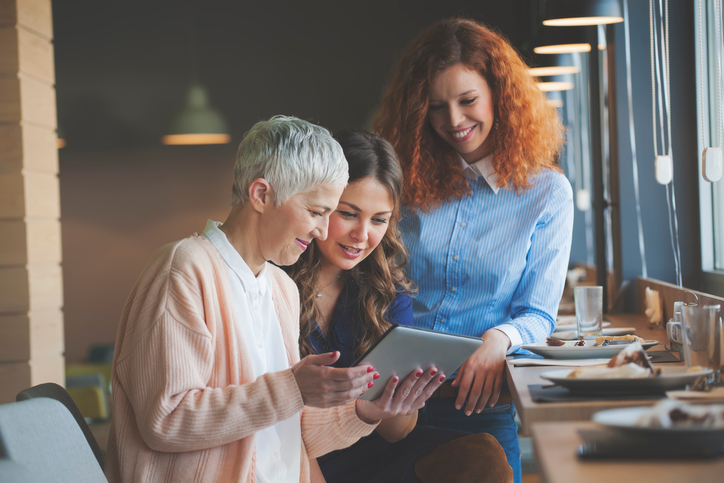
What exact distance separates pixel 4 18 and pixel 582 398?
2.93m

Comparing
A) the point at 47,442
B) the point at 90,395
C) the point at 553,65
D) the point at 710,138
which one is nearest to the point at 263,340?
the point at 47,442

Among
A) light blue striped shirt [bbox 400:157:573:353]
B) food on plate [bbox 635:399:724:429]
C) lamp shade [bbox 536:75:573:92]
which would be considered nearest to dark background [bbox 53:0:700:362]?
lamp shade [bbox 536:75:573:92]

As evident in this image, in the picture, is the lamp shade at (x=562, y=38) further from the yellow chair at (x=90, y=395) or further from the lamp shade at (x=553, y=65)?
the yellow chair at (x=90, y=395)

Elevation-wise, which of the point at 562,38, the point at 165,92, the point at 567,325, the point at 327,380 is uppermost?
the point at 165,92

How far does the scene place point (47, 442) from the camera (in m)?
1.27

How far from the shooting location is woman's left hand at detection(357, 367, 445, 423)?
1645 millimetres

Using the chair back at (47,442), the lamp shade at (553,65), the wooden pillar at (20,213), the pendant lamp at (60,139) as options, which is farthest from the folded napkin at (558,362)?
the pendant lamp at (60,139)

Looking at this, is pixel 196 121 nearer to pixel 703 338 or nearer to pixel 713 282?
pixel 713 282

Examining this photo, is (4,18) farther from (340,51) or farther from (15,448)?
(340,51)

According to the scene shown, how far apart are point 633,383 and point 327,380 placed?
546 mm

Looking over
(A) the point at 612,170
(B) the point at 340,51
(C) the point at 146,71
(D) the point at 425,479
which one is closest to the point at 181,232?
(C) the point at 146,71

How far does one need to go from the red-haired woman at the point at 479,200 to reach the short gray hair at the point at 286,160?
2.10 ft

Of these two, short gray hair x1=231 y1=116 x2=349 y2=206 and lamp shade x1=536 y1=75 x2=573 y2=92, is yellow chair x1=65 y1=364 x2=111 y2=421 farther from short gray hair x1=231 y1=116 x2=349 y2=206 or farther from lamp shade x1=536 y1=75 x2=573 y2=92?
short gray hair x1=231 y1=116 x2=349 y2=206

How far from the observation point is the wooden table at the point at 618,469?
871mm
